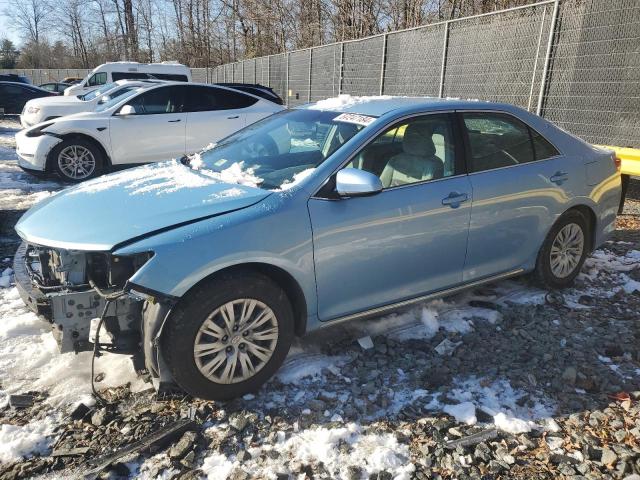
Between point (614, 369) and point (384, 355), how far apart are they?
152cm

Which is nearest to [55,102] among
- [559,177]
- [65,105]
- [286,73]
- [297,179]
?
[65,105]

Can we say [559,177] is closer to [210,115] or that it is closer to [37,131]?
[210,115]

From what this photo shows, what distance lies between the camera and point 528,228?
13.8 feet

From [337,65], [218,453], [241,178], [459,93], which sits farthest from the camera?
[337,65]

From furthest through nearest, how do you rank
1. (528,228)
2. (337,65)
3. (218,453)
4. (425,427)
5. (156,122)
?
(337,65) → (156,122) → (528,228) → (425,427) → (218,453)

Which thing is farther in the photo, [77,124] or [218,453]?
[77,124]

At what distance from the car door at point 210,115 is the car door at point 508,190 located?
6338 mm

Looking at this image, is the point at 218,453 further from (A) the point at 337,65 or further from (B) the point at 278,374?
(A) the point at 337,65

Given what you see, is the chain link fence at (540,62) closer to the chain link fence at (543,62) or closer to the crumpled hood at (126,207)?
the chain link fence at (543,62)

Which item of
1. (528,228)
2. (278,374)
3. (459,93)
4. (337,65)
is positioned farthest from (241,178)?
(337,65)

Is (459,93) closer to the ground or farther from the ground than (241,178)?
farther from the ground

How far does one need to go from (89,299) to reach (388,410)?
69.0 inches

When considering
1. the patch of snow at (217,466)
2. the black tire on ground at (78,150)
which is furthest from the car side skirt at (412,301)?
the black tire on ground at (78,150)

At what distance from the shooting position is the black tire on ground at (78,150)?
8430 millimetres
